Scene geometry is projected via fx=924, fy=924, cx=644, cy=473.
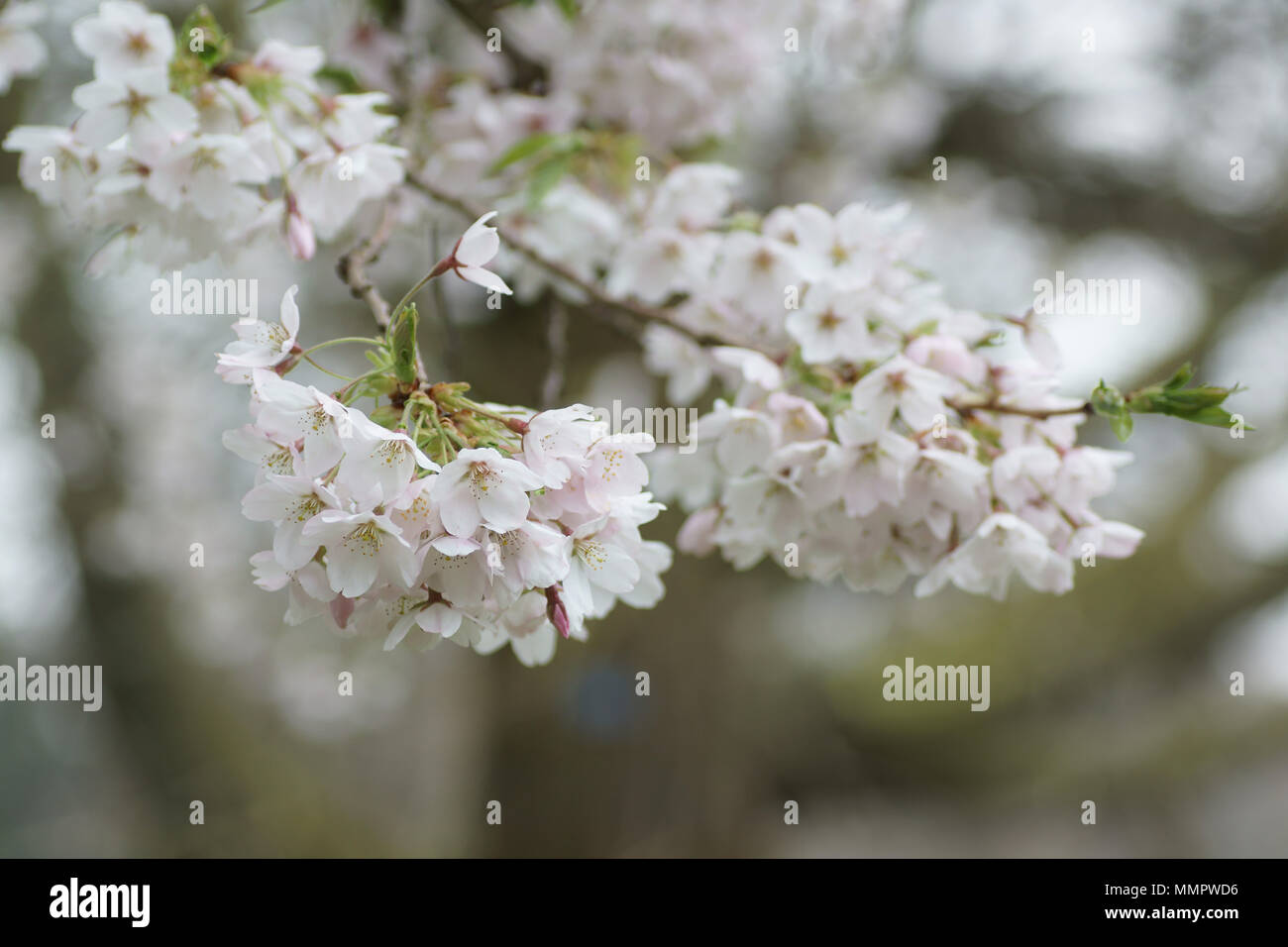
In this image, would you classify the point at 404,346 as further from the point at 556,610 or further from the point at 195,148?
the point at 195,148

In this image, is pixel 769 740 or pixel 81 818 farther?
pixel 81 818

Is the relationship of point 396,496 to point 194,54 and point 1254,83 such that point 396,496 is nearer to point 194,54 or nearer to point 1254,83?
point 194,54

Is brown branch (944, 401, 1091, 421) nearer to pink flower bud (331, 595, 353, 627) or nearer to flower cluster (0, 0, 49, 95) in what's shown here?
pink flower bud (331, 595, 353, 627)

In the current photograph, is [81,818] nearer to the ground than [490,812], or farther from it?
nearer to the ground

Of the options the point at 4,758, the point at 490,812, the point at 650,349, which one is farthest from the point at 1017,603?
the point at 4,758

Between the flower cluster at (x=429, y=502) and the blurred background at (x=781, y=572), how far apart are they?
50.6 inches

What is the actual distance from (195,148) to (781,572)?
3077mm

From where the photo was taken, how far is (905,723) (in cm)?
398

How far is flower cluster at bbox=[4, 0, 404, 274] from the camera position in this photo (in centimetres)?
107

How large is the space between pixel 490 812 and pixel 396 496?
2.25 meters

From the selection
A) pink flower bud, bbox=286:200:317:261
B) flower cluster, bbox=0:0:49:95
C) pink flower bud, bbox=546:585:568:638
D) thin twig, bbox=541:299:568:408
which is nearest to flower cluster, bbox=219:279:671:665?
pink flower bud, bbox=546:585:568:638

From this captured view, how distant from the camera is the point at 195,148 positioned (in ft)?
3.48

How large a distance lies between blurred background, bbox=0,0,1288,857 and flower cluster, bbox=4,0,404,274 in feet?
2.45

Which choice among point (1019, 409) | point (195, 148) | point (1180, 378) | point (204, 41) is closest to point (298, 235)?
point (195, 148)
